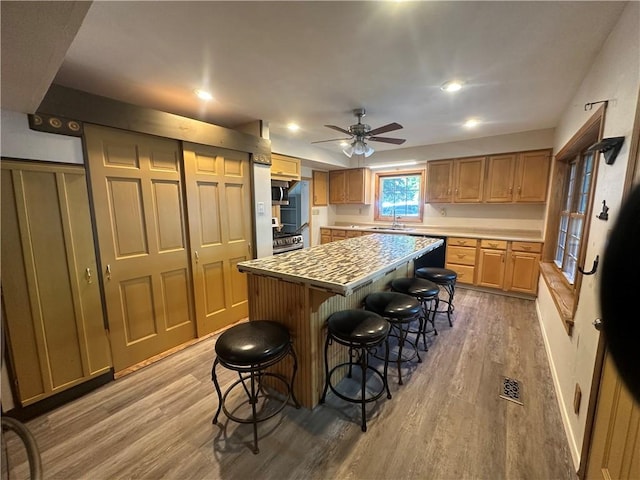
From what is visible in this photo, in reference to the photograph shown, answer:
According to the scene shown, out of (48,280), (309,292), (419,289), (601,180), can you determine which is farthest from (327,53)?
(48,280)

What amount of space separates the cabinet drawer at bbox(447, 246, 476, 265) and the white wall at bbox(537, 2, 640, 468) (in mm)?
2241

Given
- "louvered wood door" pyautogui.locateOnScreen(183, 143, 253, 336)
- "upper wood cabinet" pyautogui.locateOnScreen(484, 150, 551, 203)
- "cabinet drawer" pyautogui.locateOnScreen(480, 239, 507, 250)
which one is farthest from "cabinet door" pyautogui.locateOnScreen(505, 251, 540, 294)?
"louvered wood door" pyautogui.locateOnScreen(183, 143, 253, 336)

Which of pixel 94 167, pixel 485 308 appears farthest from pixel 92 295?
pixel 485 308

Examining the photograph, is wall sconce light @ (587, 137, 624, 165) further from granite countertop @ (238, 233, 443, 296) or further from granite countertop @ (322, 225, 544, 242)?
granite countertop @ (322, 225, 544, 242)

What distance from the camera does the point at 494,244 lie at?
391 centimetres

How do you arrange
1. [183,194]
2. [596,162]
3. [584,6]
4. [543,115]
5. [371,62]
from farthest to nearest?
[543,115]
[183,194]
[371,62]
[596,162]
[584,6]

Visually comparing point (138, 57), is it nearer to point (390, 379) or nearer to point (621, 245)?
point (621, 245)

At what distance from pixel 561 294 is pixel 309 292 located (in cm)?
217

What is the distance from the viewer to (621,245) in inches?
14.0

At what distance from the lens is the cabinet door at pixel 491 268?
3.87 metres

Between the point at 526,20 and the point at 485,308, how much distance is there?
125 inches

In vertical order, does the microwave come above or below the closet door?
above

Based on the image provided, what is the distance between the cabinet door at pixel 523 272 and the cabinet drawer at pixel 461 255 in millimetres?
475

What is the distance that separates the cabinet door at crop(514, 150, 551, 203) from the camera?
3654 mm
